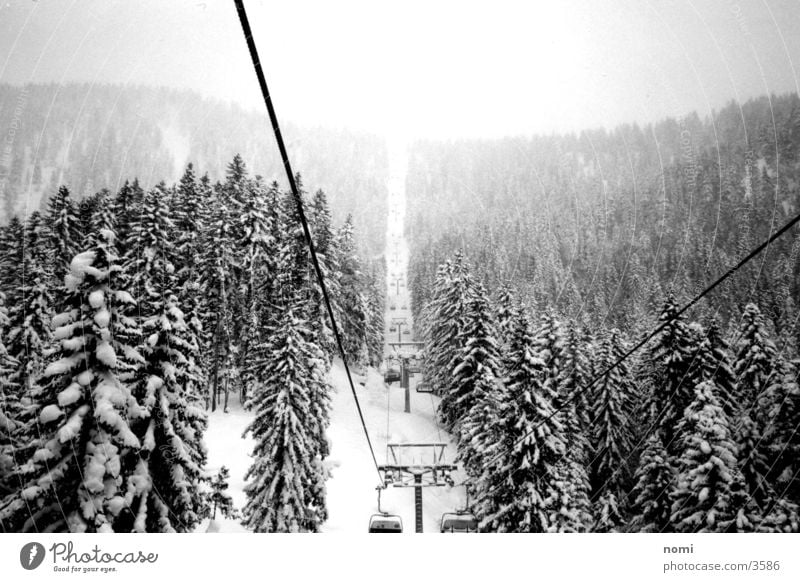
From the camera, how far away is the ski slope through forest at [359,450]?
21000mm

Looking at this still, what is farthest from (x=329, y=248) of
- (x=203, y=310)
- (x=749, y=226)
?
(x=749, y=226)

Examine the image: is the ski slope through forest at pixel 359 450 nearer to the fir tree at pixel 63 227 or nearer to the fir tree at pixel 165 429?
the fir tree at pixel 165 429

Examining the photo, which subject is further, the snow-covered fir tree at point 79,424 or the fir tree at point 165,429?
the fir tree at point 165,429

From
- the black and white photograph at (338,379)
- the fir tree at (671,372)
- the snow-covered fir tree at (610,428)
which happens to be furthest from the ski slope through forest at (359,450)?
the fir tree at (671,372)

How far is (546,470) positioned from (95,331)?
14.4 m

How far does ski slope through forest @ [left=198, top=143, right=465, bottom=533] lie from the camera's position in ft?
68.9

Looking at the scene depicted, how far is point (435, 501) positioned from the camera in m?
24.1

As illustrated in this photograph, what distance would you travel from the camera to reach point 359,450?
2539cm

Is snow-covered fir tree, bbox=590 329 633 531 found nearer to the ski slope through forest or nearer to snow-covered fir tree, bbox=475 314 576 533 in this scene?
snow-covered fir tree, bbox=475 314 576 533

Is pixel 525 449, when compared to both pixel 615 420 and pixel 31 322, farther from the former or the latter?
pixel 31 322

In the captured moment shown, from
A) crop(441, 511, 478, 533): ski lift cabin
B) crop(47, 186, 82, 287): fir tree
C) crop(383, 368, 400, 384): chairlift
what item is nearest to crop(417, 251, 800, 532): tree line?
crop(441, 511, 478, 533): ski lift cabin

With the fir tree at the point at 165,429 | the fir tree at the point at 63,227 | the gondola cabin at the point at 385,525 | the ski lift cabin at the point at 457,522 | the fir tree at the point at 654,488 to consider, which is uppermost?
the fir tree at the point at 63,227

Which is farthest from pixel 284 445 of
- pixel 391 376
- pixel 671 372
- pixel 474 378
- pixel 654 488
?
pixel 391 376

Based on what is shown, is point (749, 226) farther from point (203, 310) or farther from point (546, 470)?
point (203, 310)
